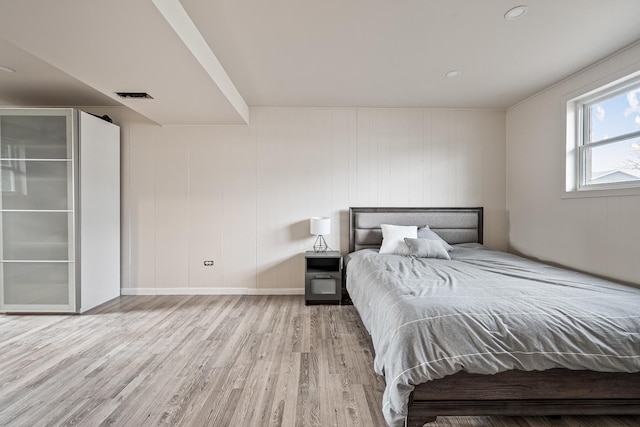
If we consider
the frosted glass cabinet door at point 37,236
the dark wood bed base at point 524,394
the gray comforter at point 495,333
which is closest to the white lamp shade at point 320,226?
the gray comforter at point 495,333

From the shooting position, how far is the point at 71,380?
206 centimetres

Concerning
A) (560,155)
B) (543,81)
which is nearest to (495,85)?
(543,81)

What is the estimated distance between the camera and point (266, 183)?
412 centimetres

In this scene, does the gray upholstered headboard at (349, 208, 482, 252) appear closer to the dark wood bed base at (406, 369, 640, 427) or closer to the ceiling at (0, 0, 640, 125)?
the ceiling at (0, 0, 640, 125)

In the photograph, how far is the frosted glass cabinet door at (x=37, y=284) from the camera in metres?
3.33

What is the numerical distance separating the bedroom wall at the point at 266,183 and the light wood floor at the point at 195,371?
2.72ft

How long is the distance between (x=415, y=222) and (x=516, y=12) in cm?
249

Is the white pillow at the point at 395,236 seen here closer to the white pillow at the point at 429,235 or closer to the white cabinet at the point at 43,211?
the white pillow at the point at 429,235

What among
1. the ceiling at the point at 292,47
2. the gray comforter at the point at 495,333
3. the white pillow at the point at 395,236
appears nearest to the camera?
the gray comforter at the point at 495,333

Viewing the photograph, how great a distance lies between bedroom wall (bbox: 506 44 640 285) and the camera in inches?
102

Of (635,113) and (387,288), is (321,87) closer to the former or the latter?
(387,288)

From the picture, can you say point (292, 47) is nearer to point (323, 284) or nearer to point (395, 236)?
point (395, 236)

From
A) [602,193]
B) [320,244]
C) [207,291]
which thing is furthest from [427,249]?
[207,291]

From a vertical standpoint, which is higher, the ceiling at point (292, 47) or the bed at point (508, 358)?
the ceiling at point (292, 47)
